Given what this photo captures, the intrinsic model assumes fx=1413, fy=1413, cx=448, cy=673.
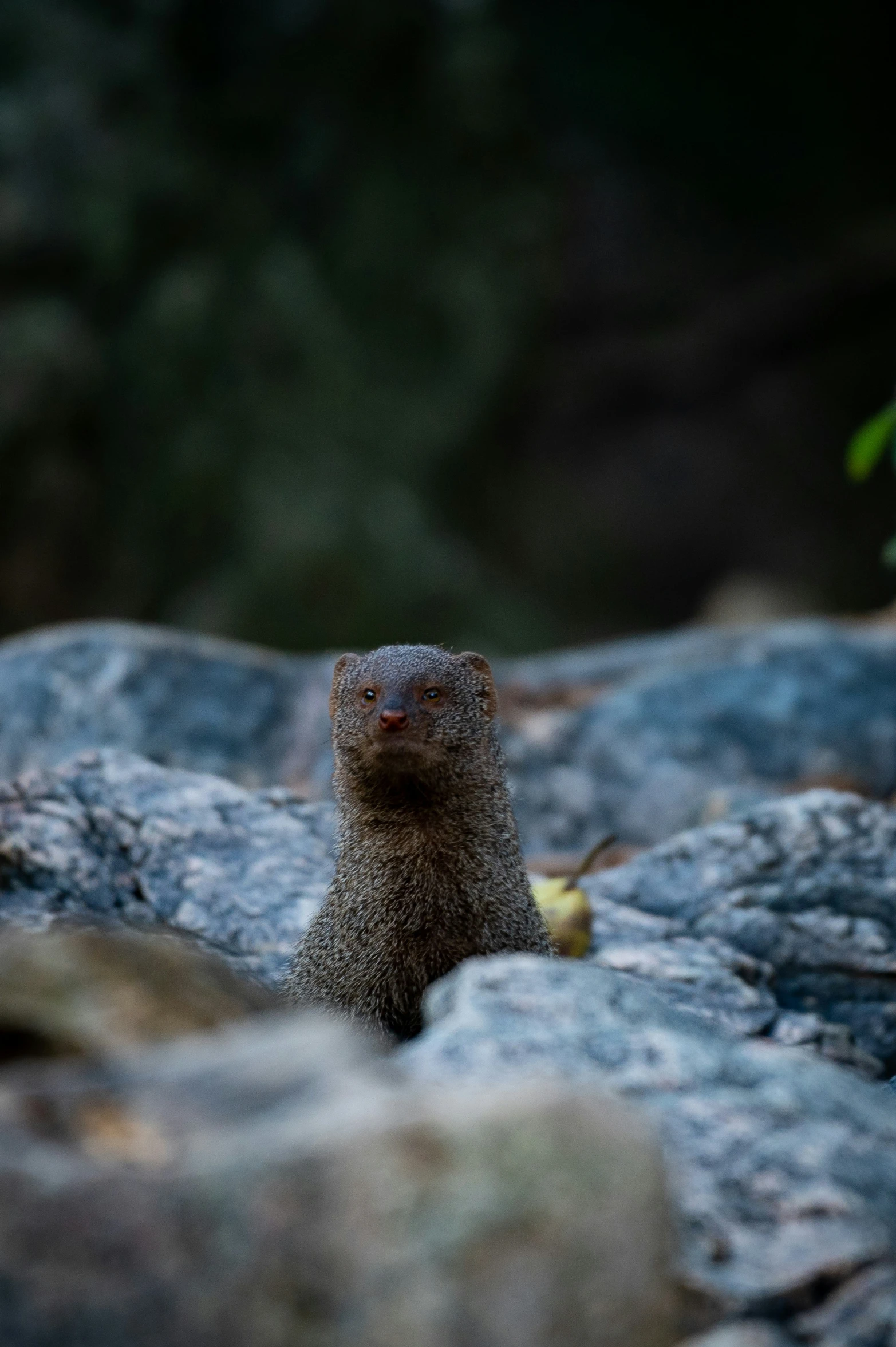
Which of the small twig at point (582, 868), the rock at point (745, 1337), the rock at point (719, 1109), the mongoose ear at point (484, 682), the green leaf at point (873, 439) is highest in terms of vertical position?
the green leaf at point (873, 439)

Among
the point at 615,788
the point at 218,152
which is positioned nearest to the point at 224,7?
the point at 218,152

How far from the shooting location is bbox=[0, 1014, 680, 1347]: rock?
1187 mm

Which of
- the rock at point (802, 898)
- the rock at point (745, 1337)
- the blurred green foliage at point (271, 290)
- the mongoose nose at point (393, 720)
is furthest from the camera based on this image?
the blurred green foliage at point (271, 290)

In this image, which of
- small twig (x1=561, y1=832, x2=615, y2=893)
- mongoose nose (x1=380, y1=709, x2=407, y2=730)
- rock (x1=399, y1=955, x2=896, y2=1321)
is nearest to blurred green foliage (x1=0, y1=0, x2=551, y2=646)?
small twig (x1=561, y1=832, x2=615, y2=893)

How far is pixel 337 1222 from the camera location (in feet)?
3.97

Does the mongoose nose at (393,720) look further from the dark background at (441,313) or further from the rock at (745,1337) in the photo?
the dark background at (441,313)

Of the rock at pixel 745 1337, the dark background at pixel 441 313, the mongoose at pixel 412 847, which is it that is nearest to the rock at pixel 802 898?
the mongoose at pixel 412 847

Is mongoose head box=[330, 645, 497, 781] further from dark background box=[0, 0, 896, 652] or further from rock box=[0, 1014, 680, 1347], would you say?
dark background box=[0, 0, 896, 652]

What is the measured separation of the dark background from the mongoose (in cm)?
640

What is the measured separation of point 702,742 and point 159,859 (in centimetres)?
262

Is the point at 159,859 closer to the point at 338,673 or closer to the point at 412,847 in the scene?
the point at 338,673

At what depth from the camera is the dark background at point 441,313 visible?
9430 mm

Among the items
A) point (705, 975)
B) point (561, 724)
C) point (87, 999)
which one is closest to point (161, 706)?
point (561, 724)

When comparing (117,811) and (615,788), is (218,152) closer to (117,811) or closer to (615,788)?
(615,788)
